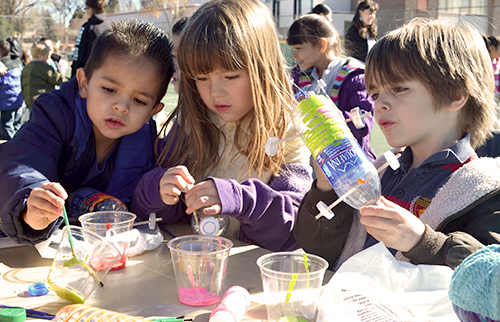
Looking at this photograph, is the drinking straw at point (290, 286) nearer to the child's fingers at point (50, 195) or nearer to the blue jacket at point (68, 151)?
the child's fingers at point (50, 195)

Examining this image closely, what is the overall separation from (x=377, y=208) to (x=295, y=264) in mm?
221

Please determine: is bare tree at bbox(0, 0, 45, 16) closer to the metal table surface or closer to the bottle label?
the metal table surface

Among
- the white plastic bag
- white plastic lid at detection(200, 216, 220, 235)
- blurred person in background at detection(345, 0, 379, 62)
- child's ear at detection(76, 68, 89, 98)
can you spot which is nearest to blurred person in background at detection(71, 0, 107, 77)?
blurred person in background at detection(345, 0, 379, 62)

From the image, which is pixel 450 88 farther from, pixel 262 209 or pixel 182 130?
pixel 182 130

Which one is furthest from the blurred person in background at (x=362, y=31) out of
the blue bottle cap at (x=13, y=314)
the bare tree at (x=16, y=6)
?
the bare tree at (x=16, y=6)

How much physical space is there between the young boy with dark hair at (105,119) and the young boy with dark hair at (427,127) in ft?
2.45

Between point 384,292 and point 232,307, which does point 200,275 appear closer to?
point 232,307

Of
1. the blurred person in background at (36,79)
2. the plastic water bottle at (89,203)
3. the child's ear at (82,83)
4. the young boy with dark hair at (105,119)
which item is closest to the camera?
the plastic water bottle at (89,203)

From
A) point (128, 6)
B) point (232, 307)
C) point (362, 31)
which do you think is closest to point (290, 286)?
point (232, 307)

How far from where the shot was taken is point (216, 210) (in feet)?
4.47

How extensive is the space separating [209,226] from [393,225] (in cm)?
58

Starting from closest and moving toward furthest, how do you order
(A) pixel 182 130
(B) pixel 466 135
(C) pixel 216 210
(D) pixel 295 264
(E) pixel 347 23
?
(D) pixel 295 264
(C) pixel 216 210
(B) pixel 466 135
(A) pixel 182 130
(E) pixel 347 23

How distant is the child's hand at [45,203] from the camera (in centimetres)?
125

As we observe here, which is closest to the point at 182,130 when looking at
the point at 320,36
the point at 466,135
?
the point at 466,135
